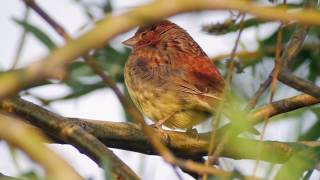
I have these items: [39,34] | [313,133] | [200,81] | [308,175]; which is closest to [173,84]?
[200,81]

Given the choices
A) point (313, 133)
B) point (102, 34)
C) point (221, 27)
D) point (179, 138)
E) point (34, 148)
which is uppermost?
point (102, 34)

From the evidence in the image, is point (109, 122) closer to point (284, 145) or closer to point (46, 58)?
point (284, 145)

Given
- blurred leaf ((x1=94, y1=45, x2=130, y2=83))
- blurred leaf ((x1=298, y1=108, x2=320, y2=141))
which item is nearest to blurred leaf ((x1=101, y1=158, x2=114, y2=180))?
blurred leaf ((x1=94, y1=45, x2=130, y2=83))

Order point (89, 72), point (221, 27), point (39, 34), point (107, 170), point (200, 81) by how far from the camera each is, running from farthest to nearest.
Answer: point (200, 81)
point (89, 72)
point (221, 27)
point (39, 34)
point (107, 170)

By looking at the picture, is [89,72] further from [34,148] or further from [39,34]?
[34,148]

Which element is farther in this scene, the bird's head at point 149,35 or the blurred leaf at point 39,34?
the bird's head at point 149,35

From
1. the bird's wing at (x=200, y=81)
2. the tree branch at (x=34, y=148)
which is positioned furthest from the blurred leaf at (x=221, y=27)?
the tree branch at (x=34, y=148)

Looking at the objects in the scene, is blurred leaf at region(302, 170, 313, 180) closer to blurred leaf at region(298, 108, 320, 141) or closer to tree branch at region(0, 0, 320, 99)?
tree branch at region(0, 0, 320, 99)

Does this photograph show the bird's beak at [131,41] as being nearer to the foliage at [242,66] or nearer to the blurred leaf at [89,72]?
the foliage at [242,66]
